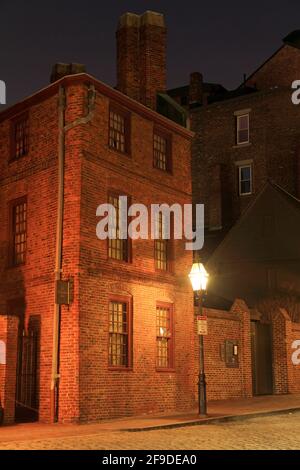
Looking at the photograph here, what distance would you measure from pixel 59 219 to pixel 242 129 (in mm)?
29209

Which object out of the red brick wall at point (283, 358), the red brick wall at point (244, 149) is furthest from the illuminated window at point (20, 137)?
the red brick wall at point (244, 149)

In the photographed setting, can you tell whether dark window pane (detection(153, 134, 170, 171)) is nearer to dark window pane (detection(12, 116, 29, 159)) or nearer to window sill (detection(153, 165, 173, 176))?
window sill (detection(153, 165, 173, 176))

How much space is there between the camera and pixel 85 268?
1780 centimetres

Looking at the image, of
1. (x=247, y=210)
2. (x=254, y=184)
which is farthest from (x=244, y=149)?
(x=247, y=210)

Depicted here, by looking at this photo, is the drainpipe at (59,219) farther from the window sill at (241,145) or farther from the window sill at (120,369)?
the window sill at (241,145)

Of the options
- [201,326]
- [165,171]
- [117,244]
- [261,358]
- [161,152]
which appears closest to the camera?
[201,326]

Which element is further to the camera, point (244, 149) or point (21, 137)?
point (244, 149)

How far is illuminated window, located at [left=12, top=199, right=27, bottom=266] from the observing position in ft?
64.3

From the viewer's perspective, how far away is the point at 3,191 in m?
20.3

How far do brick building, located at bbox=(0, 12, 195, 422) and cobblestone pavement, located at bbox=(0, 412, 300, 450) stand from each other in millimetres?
3138

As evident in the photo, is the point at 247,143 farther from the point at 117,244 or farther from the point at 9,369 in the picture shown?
the point at 9,369

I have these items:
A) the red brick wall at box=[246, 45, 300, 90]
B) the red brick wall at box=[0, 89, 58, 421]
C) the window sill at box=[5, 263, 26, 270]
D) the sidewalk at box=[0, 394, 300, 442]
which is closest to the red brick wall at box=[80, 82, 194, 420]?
the sidewalk at box=[0, 394, 300, 442]
